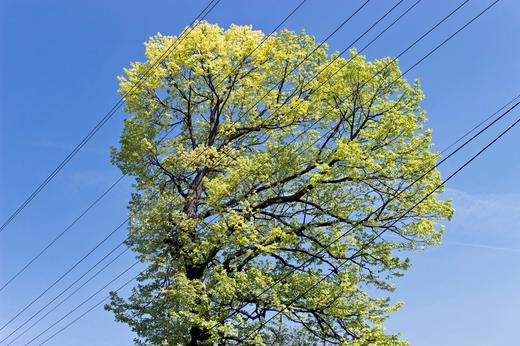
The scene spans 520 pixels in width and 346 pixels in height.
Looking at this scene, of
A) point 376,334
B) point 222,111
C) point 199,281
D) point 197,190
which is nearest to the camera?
point 376,334

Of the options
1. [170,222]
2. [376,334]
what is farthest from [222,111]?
[376,334]

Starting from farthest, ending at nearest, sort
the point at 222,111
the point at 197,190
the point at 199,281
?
the point at 222,111, the point at 197,190, the point at 199,281

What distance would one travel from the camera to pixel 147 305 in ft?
58.9

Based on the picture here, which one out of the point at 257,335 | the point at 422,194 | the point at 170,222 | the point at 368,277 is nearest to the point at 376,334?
the point at 368,277

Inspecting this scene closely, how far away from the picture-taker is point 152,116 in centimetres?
1998

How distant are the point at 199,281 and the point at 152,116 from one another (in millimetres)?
6204

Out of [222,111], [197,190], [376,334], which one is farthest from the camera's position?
[222,111]

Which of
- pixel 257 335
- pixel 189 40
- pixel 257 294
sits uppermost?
pixel 189 40

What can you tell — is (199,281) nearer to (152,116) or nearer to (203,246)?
(203,246)

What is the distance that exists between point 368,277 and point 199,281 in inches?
207

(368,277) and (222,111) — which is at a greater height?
(222,111)

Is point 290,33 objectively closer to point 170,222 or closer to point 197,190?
point 197,190

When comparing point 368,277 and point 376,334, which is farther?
point 368,277

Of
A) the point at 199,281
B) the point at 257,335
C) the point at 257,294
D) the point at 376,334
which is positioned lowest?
the point at 376,334
